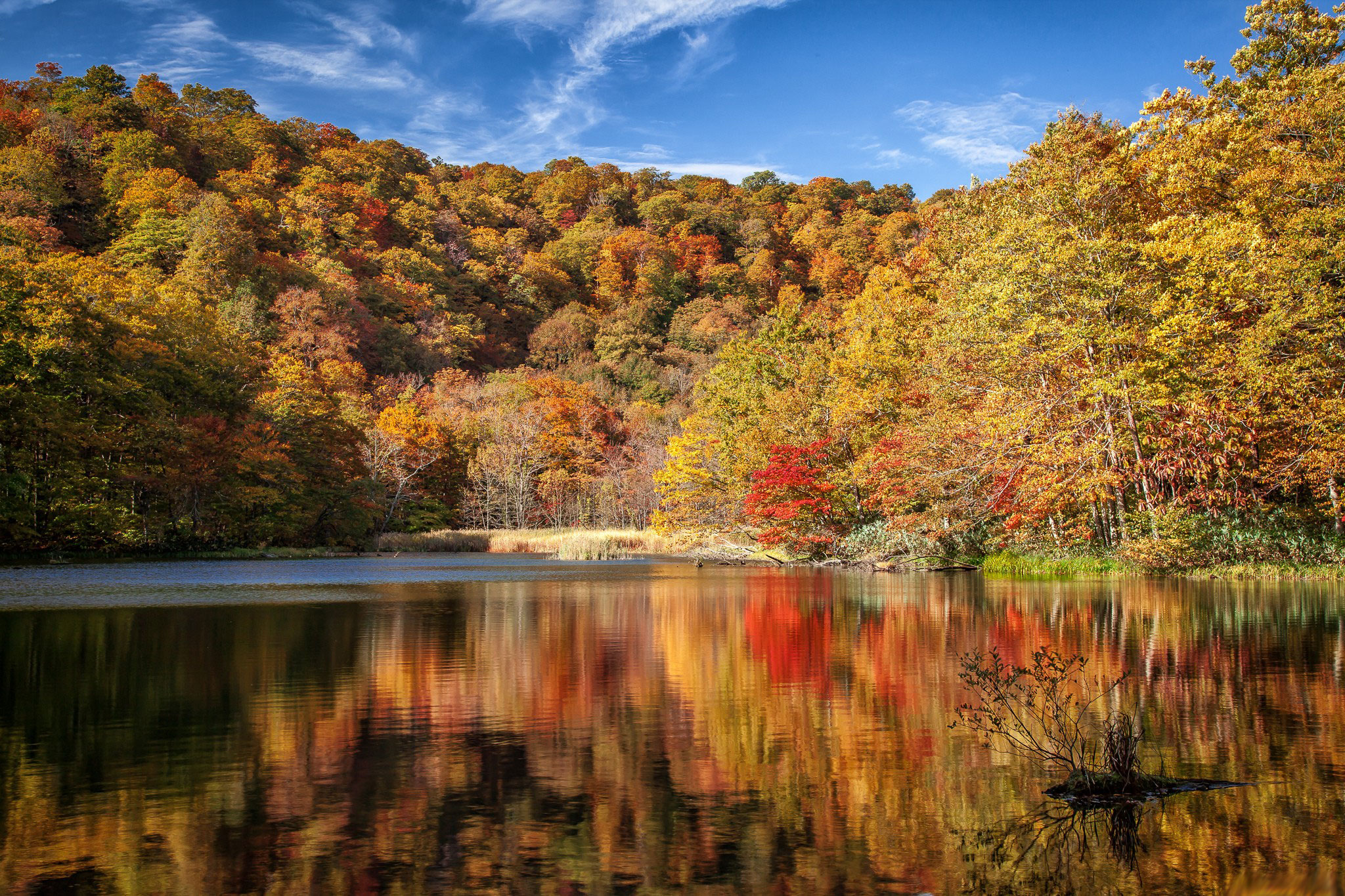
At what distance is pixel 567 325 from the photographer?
72.6 meters

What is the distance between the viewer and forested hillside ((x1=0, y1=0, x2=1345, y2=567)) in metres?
19.7

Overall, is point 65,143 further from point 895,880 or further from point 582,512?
point 895,880

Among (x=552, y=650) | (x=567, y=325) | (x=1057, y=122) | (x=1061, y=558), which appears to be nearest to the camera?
(x=552, y=650)

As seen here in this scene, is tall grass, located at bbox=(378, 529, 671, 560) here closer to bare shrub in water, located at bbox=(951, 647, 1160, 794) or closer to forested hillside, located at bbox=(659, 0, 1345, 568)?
forested hillside, located at bbox=(659, 0, 1345, 568)

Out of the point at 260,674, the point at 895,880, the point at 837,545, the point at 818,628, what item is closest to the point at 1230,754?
the point at 895,880

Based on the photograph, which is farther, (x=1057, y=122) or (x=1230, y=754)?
(x=1057, y=122)

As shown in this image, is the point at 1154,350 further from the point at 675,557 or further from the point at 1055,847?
the point at 675,557

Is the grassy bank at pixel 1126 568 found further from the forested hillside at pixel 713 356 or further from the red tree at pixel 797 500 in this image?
the red tree at pixel 797 500

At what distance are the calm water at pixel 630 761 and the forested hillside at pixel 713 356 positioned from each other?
8.32 meters

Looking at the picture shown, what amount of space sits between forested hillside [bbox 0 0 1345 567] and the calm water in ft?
27.3

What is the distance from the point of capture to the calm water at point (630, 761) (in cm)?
399

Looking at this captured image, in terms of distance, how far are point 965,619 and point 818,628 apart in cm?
220

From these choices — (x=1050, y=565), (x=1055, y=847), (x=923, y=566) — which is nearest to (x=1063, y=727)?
(x=1055, y=847)

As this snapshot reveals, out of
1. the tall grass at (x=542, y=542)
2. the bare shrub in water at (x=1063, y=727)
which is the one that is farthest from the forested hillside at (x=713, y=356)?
the bare shrub in water at (x=1063, y=727)
